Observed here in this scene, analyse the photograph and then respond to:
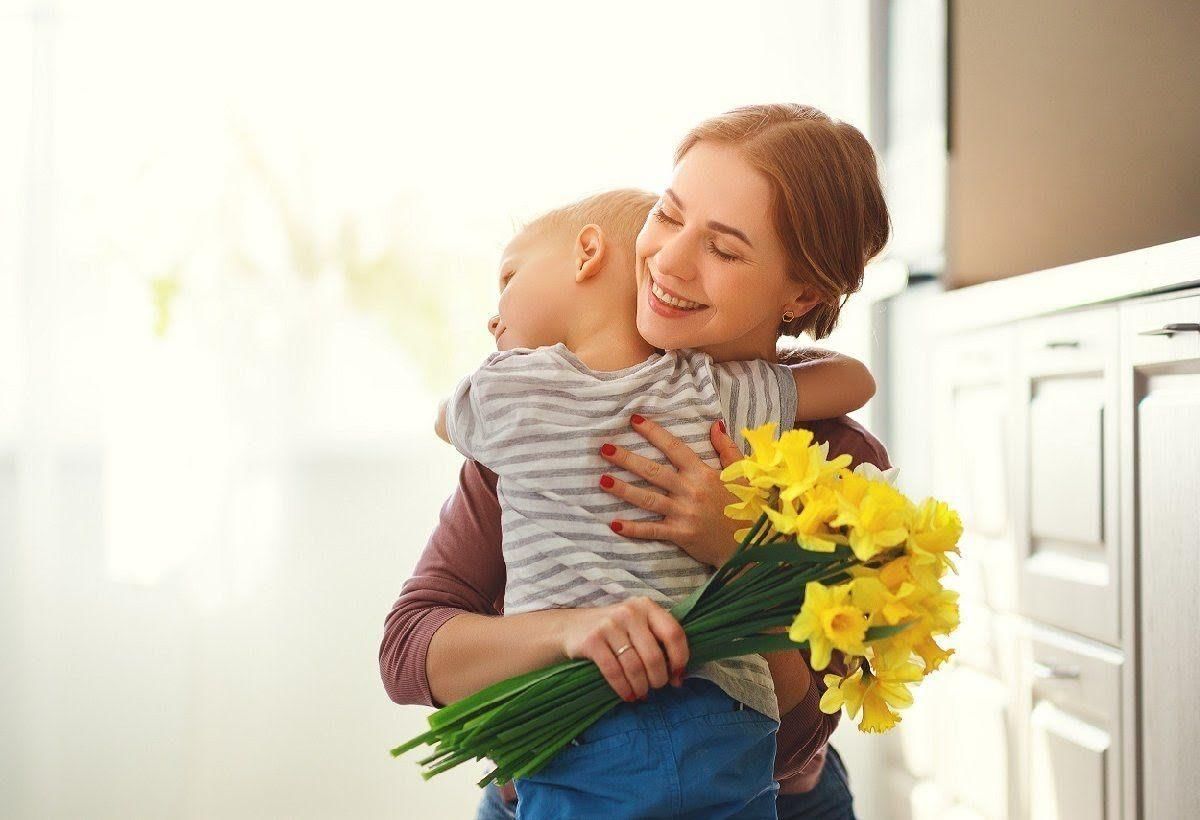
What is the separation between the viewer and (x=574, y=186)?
120 inches

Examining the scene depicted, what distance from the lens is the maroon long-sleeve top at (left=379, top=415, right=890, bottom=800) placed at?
4.00 ft

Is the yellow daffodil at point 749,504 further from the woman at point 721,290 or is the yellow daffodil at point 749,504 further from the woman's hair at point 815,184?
the woman's hair at point 815,184

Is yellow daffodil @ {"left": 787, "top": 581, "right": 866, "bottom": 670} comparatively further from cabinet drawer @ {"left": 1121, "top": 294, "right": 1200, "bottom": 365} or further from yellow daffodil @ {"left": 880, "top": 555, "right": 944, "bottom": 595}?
cabinet drawer @ {"left": 1121, "top": 294, "right": 1200, "bottom": 365}

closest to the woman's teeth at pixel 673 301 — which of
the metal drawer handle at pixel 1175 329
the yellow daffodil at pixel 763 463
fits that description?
the yellow daffodil at pixel 763 463

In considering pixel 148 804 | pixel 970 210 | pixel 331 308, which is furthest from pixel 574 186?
pixel 148 804

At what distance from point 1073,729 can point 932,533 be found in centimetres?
126

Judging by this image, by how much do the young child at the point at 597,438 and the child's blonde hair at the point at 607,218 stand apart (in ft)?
0.06

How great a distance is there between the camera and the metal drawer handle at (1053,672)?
1936 millimetres

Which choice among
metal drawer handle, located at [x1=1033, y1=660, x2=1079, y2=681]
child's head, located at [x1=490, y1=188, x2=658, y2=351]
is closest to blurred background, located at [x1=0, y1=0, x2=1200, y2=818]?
metal drawer handle, located at [x1=1033, y1=660, x2=1079, y2=681]

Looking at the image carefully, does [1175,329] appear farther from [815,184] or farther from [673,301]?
[673,301]

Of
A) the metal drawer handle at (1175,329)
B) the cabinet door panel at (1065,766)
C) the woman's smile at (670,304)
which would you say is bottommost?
the cabinet door panel at (1065,766)

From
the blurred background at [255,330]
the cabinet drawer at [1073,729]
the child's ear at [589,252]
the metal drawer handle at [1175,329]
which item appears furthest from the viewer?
the blurred background at [255,330]

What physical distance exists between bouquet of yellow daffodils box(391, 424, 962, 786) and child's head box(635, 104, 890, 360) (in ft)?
0.65

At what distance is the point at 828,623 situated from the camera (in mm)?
860
